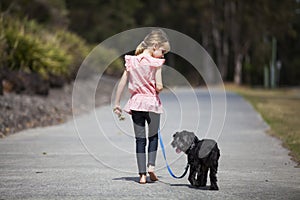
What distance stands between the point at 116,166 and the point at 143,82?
2.06 m

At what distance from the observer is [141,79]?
336 inches

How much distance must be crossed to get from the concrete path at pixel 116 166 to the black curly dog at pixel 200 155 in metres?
0.15

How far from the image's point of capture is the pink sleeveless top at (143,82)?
8.45m

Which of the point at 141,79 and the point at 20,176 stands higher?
the point at 141,79

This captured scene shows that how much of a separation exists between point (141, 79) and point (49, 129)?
311 inches

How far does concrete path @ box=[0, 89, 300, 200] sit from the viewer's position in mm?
7867

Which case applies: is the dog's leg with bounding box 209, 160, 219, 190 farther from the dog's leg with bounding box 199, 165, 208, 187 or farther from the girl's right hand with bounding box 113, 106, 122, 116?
the girl's right hand with bounding box 113, 106, 122, 116

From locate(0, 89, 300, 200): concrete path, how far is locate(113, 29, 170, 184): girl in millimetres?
502

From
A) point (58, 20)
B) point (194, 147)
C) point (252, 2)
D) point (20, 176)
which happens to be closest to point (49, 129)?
point (20, 176)

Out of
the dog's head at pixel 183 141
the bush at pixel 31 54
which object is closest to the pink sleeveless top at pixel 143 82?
the dog's head at pixel 183 141

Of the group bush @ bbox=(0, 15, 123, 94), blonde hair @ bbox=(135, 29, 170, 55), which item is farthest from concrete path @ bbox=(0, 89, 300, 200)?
bush @ bbox=(0, 15, 123, 94)

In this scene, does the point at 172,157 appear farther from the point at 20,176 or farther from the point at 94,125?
the point at 94,125

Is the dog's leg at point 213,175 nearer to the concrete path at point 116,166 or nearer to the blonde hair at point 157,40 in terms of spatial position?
the concrete path at point 116,166

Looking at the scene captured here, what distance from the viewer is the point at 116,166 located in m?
10.2
